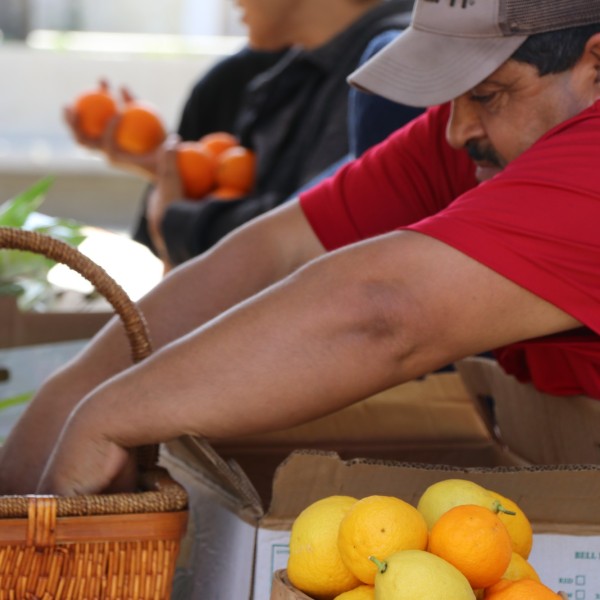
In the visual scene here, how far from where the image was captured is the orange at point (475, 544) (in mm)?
814

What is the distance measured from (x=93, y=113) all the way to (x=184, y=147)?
1.02 feet

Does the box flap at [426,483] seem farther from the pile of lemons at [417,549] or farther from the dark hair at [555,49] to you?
the dark hair at [555,49]

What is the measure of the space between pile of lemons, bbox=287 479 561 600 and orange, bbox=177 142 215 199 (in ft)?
7.29

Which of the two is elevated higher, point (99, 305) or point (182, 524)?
point (182, 524)

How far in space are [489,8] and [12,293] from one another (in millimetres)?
994

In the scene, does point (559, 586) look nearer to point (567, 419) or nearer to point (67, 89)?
point (567, 419)

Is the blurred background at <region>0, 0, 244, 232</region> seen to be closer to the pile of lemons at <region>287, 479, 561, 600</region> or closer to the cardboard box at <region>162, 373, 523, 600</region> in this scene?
the cardboard box at <region>162, 373, 523, 600</region>

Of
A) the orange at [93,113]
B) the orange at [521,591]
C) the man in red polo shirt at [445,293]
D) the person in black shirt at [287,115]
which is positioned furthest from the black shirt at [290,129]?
the orange at [521,591]

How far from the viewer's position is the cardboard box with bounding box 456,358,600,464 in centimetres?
119

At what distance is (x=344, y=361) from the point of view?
105cm

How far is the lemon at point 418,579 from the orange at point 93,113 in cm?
256

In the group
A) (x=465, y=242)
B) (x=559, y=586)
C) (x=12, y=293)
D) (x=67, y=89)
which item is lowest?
(x=67, y=89)

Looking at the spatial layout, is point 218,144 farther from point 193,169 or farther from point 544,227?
point 544,227

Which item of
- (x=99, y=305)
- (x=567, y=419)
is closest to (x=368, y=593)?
(x=567, y=419)
